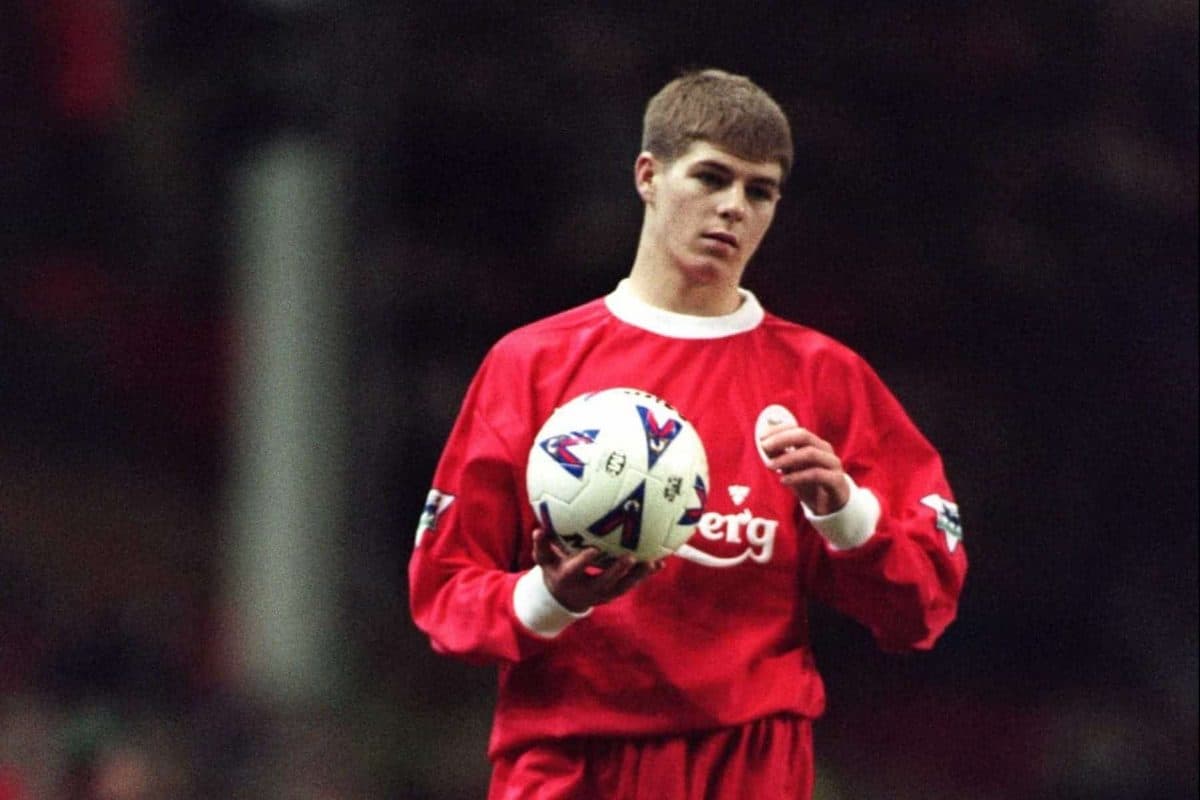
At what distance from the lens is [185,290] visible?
6.27m

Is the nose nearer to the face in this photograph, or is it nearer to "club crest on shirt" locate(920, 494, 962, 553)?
the face

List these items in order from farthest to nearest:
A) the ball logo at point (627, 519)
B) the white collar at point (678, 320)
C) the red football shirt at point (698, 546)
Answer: the white collar at point (678, 320) < the red football shirt at point (698, 546) < the ball logo at point (627, 519)

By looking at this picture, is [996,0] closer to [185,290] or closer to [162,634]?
[185,290]

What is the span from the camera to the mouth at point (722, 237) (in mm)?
2619

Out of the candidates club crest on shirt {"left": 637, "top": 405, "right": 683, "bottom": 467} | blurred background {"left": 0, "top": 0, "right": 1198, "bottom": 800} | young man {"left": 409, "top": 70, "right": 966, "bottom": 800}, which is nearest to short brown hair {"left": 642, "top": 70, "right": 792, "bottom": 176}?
young man {"left": 409, "top": 70, "right": 966, "bottom": 800}

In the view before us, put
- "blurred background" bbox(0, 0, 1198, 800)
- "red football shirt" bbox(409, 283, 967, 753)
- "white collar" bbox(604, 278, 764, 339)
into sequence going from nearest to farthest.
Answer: "red football shirt" bbox(409, 283, 967, 753)
"white collar" bbox(604, 278, 764, 339)
"blurred background" bbox(0, 0, 1198, 800)

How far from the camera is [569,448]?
2.36 metres

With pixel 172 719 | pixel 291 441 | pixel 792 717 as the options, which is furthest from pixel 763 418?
pixel 291 441

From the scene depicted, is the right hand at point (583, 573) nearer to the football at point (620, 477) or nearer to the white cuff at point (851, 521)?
the football at point (620, 477)

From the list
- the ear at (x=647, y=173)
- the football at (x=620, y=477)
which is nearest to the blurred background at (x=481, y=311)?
the ear at (x=647, y=173)

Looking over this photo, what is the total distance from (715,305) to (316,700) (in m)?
2.86

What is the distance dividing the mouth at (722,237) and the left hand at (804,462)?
0.98 feet

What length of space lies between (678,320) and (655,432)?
36 centimetres

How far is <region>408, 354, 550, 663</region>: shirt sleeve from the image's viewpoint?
2.54 metres
